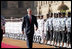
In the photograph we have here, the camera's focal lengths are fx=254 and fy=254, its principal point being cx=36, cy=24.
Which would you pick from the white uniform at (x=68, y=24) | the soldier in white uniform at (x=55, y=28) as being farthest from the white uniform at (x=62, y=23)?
the soldier in white uniform at (x=55, y=28)

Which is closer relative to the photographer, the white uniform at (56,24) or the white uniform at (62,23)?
the white uniform at (62,23)

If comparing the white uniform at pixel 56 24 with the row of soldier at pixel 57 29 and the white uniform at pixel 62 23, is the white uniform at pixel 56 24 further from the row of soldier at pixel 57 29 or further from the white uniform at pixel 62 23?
the white uniform at pixel 62 23

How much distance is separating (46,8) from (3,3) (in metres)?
19.2

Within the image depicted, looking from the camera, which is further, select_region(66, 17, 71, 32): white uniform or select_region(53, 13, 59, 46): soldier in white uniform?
select_region(53, 13, 59, 46): soldier in white uniform

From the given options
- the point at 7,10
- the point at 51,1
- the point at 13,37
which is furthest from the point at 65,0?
the point at 7,10

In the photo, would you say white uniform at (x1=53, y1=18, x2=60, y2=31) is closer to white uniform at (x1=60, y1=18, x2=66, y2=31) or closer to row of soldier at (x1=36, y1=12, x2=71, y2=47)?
row of soldier at (x1=36, y1=12, x2=71, y2=47)

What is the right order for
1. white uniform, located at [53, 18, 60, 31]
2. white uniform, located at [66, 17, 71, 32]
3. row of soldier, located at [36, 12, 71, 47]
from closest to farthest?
white uniform, located at [66, 17, 71, 32] < row of soldier, located at [36, 12, 71, 47] < white uniform, located at [53, 18, 60, 31]

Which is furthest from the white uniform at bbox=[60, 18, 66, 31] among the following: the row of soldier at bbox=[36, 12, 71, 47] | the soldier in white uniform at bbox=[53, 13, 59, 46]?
the soldier in white uniform at bbox=[53, 13, 59, 46]

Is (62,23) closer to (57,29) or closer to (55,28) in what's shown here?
(57,29)

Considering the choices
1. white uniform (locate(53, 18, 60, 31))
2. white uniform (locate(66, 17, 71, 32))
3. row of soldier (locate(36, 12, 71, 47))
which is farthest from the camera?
white uniform (locate(53, 18, 60, 31))

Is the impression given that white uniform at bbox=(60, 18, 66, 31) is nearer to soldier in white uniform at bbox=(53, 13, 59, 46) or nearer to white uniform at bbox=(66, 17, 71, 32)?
white uniform at bbox=(66, 17, 71, 32)

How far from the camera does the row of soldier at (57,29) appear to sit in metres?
11.3

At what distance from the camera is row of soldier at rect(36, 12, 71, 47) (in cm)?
1133

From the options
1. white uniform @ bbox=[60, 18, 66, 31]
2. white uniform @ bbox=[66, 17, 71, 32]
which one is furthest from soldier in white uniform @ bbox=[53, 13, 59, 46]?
white uniform @ bbox=[66, 17, 71, 32]
